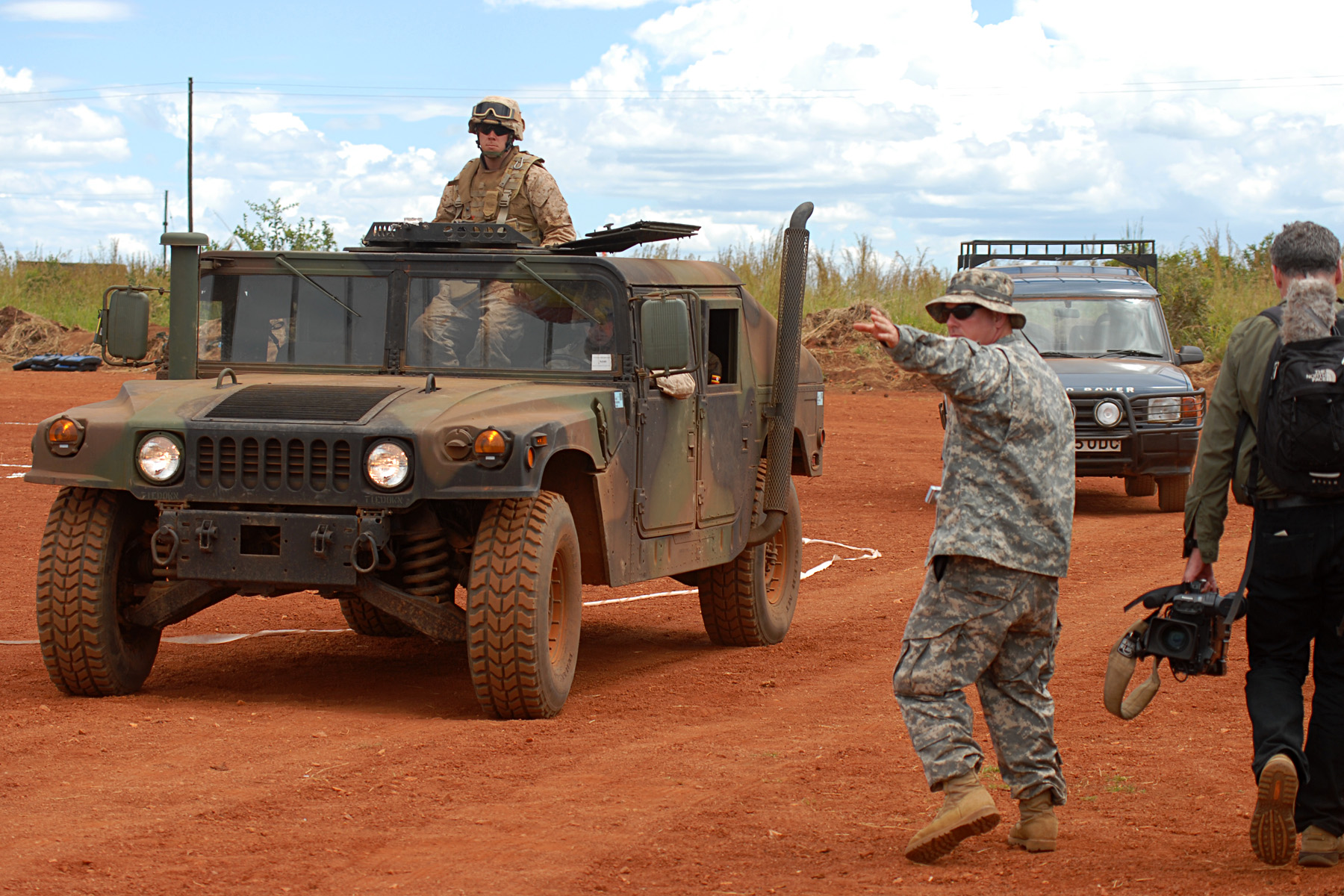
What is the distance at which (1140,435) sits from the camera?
48.6ft

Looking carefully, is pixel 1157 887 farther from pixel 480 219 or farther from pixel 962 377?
pixel 480 219

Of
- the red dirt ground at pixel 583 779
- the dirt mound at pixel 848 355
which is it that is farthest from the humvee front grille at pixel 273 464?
the dirt mound at pixel 848 355

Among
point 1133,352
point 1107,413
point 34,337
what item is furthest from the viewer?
point 34,337

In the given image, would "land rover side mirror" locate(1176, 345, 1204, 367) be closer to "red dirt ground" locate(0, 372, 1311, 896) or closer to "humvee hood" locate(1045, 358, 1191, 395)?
"humvee hood" locate(1045, 358, 1191, 395)

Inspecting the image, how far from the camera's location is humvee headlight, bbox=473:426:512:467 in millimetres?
6547

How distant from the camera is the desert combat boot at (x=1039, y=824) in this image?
495 cm

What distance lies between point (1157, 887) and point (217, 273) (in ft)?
17.9

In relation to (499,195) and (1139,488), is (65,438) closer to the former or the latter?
(499,195)

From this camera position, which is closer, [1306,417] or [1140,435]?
[1306,417]

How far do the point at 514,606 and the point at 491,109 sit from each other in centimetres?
336

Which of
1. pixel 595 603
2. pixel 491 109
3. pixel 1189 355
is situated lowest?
pixel 595 603

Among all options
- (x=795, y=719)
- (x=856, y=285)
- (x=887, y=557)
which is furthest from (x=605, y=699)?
(x=856, y=285)

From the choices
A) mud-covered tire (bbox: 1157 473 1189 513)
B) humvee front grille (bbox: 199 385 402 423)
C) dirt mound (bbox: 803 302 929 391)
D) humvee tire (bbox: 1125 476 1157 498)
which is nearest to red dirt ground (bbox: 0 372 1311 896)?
humvee front grille (bbox: 199 385 402 423)

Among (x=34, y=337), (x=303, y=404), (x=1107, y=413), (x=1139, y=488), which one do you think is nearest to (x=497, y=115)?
(x=303, y=404)
